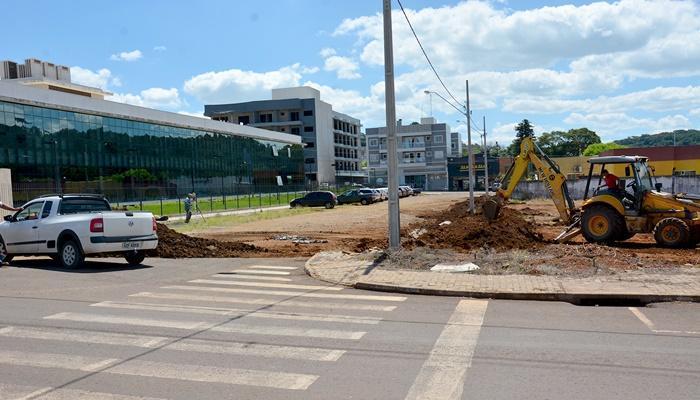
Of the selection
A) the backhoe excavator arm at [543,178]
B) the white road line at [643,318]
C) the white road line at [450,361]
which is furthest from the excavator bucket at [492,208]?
the white road line at [450,361]

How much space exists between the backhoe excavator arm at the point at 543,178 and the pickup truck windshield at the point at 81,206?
1408 centimetres

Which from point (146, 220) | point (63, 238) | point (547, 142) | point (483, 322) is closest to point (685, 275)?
point (483, 322)

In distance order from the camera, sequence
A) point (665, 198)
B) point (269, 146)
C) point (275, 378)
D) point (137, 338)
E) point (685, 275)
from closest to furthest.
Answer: point (275, 378) < point (137, 338) < point (685, 275) < point (665, 198) < point (269, 146)

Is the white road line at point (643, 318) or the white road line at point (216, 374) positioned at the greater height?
the white road line at point (216, 374)

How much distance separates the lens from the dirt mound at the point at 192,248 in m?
17.2

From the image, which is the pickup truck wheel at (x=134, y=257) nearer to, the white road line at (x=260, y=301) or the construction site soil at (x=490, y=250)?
the construction site soil at (x=490, y=250)

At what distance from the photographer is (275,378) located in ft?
18.9

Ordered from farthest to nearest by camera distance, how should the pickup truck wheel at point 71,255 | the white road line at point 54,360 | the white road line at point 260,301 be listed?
the pickup truck wheel at point 71,255 → the white road line at point 260,301 → the white road line at point 54,360

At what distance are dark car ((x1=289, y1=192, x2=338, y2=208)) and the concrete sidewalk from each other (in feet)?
139

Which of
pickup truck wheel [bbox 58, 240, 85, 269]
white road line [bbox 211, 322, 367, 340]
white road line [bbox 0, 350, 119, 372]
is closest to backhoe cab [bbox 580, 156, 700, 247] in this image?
white road line [bbox 211, 322, 367, 340]

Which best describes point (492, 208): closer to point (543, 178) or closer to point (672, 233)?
point (543, 178)

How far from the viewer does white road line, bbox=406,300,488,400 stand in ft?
17.4

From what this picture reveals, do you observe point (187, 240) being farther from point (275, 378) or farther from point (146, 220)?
point (275, 378)

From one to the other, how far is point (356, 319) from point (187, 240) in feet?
37.8
